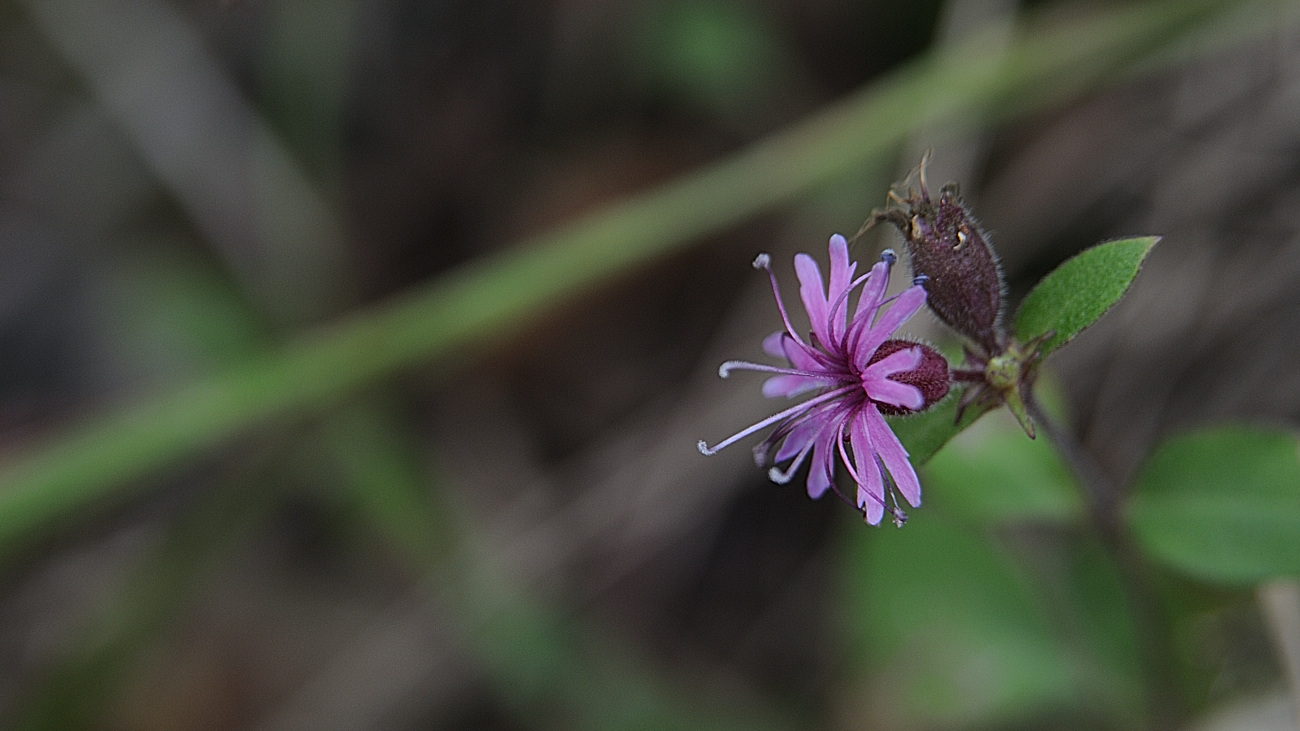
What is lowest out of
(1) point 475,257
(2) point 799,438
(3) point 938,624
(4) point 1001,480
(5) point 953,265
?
(3) point 938,624

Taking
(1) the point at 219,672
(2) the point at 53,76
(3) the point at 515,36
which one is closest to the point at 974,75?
(3) the point at 515,36

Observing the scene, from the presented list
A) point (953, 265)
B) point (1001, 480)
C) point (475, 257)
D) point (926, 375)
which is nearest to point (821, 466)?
point (926, 375)

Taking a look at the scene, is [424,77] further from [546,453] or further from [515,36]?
[546,453]

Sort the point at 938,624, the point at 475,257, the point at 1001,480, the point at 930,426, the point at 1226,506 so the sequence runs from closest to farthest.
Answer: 1. the point at 930,426
2. the point at 1226,506
3. the point at 1001,480
4. the point at 938,624
5. the point at 475,257

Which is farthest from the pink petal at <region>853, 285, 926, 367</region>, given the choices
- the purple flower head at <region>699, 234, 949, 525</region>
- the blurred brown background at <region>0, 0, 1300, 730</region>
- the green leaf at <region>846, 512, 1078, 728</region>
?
the blurred brown background at <region>0, 0, 1300, 730</region>

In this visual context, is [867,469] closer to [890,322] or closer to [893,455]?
[893,455]

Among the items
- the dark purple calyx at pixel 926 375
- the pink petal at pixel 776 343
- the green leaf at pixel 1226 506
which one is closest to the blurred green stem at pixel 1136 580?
the green leaf at pixel 1226 506

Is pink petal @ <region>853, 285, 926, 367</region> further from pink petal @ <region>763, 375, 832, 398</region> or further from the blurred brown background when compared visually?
the blurred brown background
